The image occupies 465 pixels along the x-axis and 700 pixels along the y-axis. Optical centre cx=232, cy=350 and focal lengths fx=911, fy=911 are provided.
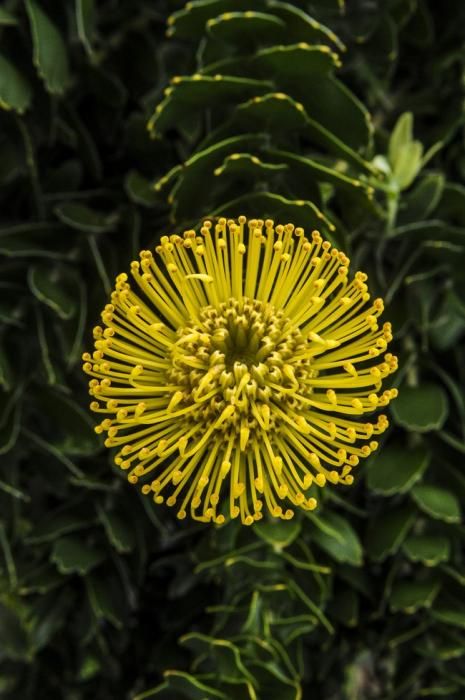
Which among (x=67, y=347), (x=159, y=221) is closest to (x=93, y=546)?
(x=67, y=347)

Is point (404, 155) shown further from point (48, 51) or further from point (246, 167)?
point (48, 51)

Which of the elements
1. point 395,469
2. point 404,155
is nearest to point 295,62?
point 404,155

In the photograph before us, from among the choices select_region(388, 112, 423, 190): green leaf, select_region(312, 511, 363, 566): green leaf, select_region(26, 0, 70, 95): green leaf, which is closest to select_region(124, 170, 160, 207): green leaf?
select_region(26, 0, 70, 95): green leaf

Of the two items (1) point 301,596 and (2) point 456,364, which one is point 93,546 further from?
(2) point 456,364

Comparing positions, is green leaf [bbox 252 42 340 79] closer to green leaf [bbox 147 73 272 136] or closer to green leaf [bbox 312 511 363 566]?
green leaf [bbox 147 73 272 136]

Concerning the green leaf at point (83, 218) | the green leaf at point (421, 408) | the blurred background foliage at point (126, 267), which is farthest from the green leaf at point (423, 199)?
the green leaf at point (83, 218)

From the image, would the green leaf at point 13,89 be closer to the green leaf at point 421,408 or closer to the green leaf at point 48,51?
the green leaf at point 48,51
